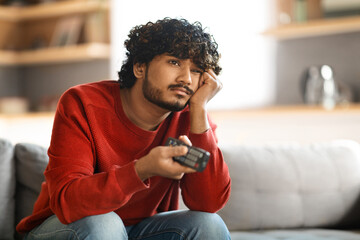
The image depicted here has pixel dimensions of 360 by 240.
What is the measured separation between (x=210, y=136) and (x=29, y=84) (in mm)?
3873

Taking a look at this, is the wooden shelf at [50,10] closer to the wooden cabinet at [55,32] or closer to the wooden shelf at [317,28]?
the wooden cabinet at [55,32]

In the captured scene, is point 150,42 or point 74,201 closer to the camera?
point 74,201

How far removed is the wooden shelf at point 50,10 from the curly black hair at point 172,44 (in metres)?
2.75

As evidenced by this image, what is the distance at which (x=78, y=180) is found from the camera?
132cm

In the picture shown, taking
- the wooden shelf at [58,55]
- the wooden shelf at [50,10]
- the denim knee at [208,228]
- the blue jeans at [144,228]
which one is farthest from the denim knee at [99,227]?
the wooden shelf at [50,10]

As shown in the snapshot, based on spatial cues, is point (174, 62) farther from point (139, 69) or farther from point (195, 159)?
point (195, 159)

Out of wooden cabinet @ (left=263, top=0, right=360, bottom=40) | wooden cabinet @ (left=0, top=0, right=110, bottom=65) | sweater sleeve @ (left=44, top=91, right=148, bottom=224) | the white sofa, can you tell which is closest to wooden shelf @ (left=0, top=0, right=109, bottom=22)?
wooden cabinet @ (left=0, top=0, right=110, bottom=65)

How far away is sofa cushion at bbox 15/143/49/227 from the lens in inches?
74.0

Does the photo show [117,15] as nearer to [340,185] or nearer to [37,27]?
[37,27]

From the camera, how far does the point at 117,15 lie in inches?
168

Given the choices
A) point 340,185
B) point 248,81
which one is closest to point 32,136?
point 248,81

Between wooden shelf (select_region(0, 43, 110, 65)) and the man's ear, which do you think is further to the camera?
wooden shelf (select_region(0, 43, 110, 65))

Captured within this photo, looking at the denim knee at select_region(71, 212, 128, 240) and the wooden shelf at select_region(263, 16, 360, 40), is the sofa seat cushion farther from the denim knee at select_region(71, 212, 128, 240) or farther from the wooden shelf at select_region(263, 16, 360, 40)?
the wooden shelf at select_region(263, 16, 360, 40)

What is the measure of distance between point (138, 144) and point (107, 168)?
13 centimetres
